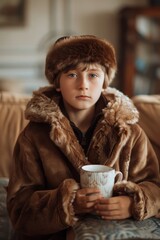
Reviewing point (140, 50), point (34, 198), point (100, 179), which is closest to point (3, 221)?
point (34, 198)

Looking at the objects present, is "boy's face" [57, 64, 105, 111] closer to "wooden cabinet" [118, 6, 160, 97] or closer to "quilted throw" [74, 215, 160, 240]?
"quilted throw" [74, 215, 160, 240]

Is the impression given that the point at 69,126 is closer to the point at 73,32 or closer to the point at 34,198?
the point at 34,198

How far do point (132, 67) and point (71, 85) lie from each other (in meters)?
3.04

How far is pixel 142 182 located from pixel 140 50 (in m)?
3.13

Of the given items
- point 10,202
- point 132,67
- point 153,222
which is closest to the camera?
point 153,222

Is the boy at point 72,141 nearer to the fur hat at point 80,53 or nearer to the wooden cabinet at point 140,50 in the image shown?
the fur hat at point 80,53

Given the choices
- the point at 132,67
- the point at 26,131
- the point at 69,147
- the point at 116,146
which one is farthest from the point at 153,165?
the point at 132,67

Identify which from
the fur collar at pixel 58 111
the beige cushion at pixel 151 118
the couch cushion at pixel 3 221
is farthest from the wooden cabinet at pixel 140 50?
the fur collar at pixel 58 111

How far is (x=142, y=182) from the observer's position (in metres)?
1.23

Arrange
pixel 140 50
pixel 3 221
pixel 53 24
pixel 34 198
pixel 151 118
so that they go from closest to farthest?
pixel 34 198 < pixel 3 221 < pixel 151 118 < pixel 140 50 < pixel 53 24

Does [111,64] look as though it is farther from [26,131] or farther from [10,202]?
[10,202]

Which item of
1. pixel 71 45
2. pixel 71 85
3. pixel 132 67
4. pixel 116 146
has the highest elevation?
pixel 71 45

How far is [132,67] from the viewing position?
4184 mm

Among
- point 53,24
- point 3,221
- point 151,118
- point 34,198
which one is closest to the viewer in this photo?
point 34,198
